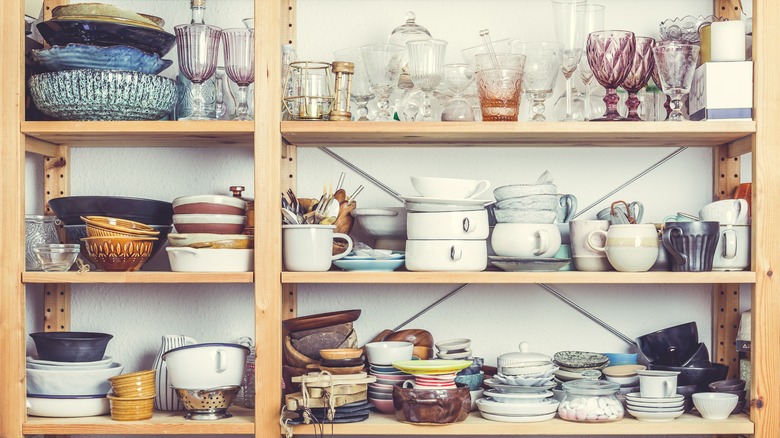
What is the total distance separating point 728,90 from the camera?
5.78ft

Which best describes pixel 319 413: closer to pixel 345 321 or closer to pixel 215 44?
pixel 345 321

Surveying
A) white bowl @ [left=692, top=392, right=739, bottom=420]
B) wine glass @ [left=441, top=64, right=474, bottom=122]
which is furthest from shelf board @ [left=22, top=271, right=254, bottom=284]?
white bowl @ [left=692, top=392, right=739, bottom=420]

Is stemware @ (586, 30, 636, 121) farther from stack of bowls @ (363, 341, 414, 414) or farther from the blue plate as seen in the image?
the blue plate

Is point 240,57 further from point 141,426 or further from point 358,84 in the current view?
point 141,426

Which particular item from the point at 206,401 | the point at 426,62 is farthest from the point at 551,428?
the point at 426,62

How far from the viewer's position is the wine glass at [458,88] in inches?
72.3

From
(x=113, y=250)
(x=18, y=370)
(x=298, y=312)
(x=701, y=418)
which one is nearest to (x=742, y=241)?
(x=701, y=418)

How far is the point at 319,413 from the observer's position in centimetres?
174

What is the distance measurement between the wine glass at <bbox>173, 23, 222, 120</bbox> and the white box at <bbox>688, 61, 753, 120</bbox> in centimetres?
106

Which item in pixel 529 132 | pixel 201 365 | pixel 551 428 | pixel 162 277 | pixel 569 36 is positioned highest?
pixel 569 36

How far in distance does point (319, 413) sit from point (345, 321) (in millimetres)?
217

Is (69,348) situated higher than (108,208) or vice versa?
(108,208)

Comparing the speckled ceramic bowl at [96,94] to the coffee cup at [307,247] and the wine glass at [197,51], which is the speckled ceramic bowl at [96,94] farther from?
the coffee cup at [307,247]

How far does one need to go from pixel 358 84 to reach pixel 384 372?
0.66 m
